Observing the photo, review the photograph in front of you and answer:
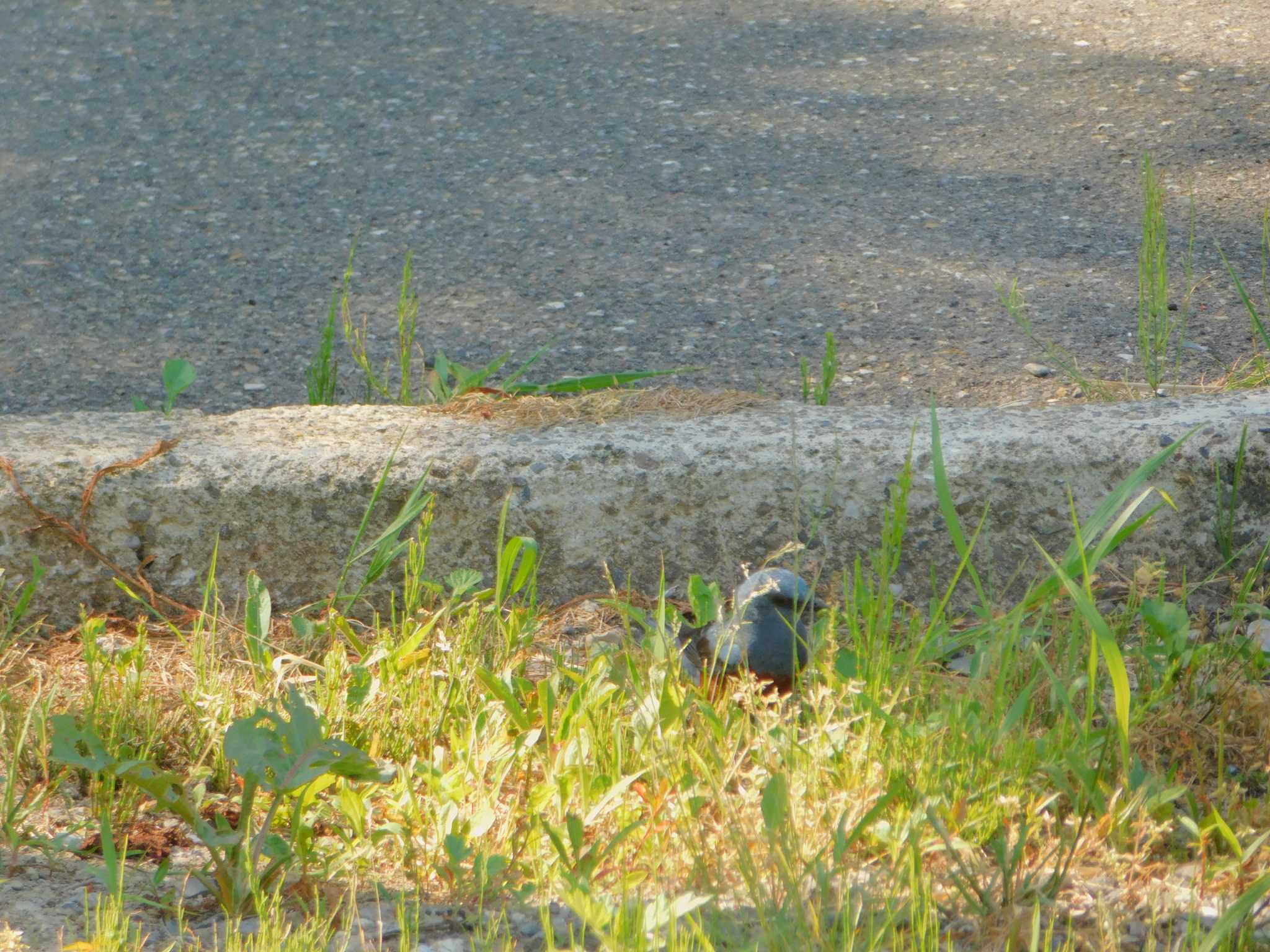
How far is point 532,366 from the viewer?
9.38 feet

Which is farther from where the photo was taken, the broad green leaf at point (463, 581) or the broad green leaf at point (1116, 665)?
the broad green leaf at point (463, 581)

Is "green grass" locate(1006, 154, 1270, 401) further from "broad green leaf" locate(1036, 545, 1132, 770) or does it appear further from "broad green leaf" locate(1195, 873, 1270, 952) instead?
"broad green leaf" locate(1195, 873, 1270, 952)

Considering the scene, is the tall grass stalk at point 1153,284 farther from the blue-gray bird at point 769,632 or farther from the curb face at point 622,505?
the blue-gray bird at point 769,632

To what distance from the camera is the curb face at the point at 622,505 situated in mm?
2010

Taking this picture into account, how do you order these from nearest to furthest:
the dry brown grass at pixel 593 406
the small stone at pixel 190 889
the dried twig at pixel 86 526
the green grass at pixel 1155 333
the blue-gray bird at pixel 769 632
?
the small stone at pixel 190 889 → the blue-gray bird at pixel 769 632 → the dried twig at pixel 86 526 → the dry brown grass at pixel 593 406 → the green grass at pixel 1155 333

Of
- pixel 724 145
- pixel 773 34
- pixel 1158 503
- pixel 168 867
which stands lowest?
pixel 168 867

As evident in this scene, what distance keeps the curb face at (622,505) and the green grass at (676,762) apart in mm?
99

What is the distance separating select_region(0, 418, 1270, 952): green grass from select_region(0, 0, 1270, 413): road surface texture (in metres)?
1.02

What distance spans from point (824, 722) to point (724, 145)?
9.26 ft

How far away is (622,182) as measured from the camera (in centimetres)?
378

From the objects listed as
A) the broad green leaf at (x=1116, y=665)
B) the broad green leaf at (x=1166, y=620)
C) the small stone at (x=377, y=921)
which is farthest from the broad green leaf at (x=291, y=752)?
the broad green leaf at (x=1166, y=620)

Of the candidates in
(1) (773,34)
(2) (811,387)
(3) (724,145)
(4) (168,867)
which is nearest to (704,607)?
(4) (168,867)

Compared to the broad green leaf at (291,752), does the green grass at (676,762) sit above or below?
below

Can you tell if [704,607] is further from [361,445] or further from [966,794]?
[361,445]
